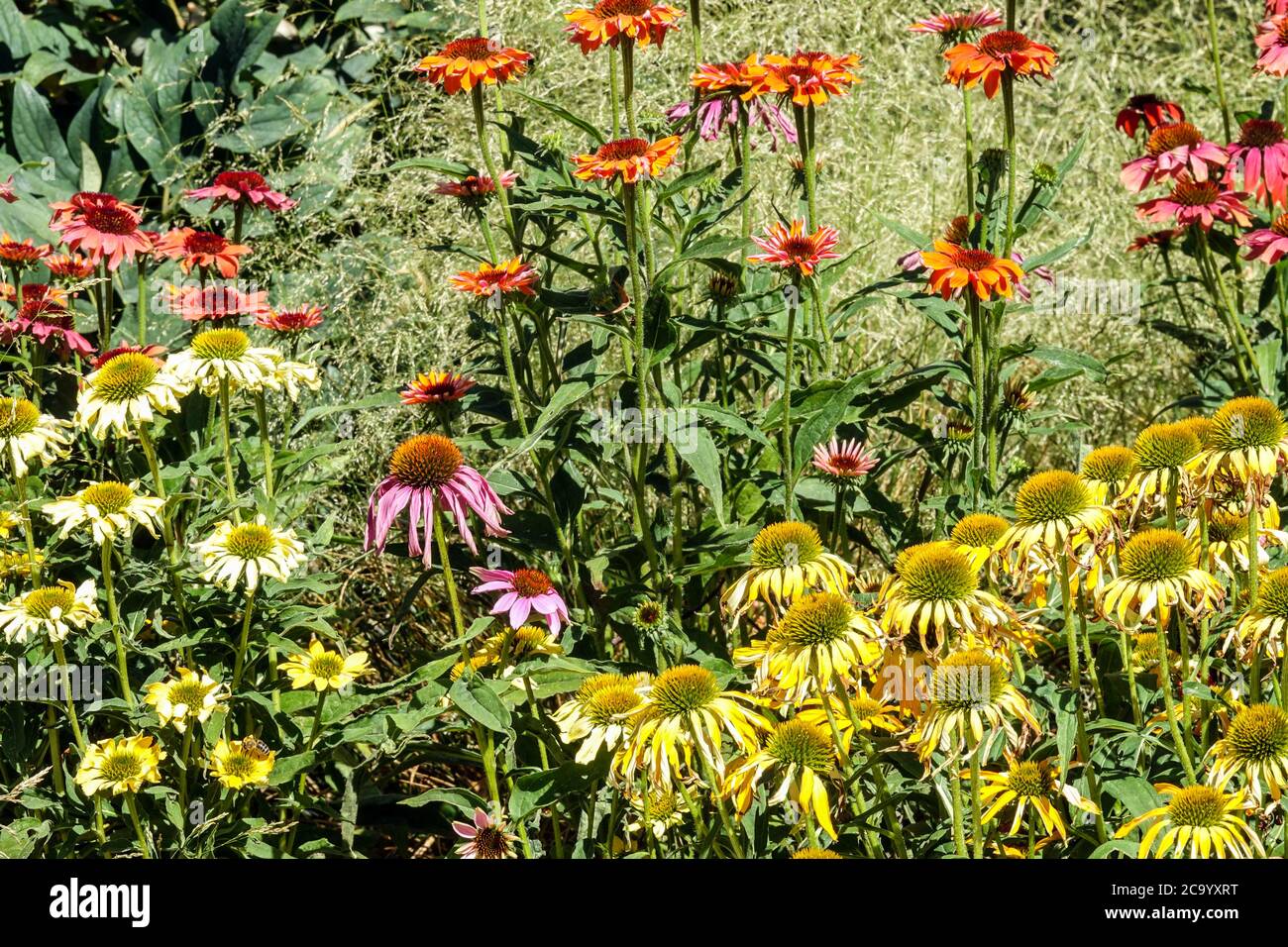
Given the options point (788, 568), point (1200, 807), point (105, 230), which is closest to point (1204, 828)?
point (1200, 807)

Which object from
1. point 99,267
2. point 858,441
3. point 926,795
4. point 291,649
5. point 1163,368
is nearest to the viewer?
point 926,795

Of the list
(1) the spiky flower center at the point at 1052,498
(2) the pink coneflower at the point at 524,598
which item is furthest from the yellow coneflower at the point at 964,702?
(2) the pink coneflower at the point at 524,598

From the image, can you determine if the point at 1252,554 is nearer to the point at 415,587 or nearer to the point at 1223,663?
the point at 1223,663

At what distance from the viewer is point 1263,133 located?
2.28 m

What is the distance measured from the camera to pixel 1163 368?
A: 3.18 meters

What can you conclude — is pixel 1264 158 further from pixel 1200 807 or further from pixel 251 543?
pixel 251 543

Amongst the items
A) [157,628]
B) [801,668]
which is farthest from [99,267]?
[801,668]

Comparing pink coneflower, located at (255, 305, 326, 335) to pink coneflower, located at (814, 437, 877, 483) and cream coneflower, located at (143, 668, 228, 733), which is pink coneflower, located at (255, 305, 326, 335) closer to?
cream coneflower, located at (143, 668, 228, 733)

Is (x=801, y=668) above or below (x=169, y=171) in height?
below

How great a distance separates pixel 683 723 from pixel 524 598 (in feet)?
1.28

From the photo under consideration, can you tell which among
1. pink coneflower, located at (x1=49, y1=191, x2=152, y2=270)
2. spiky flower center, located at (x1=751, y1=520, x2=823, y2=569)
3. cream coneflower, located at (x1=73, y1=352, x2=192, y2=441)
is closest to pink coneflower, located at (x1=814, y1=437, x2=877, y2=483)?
spiky flower center, located at (x1=751, y1=520, x2=823, y2=569)
